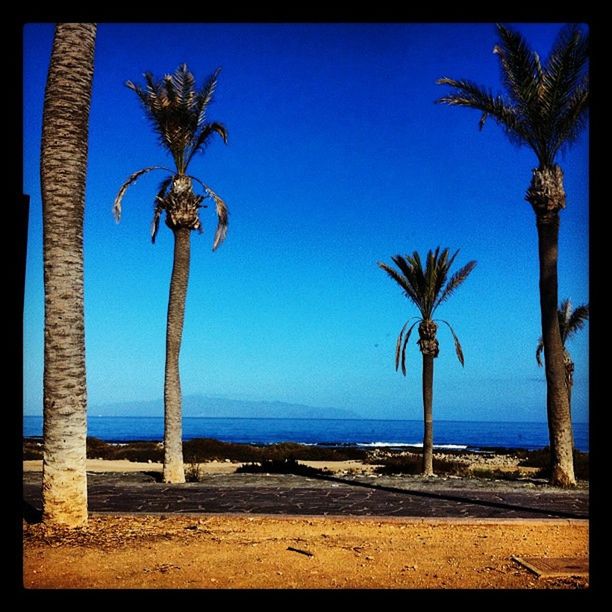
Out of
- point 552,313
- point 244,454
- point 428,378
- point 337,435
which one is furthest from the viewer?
point 337,435

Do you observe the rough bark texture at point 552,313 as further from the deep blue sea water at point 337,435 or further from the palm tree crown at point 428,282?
the deep blue sea water at point 337,435

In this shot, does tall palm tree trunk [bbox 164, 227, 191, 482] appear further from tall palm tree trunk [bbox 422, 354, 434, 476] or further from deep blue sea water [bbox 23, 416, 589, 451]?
deep blue sea water [bbox 23, 416, 589, 451]

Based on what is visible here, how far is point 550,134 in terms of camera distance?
14797mm

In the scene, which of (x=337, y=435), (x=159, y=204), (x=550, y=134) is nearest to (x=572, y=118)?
(x=550, y=134)

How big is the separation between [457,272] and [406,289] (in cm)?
159

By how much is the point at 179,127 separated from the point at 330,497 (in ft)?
29.3

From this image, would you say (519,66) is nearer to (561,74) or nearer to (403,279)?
(561,74)

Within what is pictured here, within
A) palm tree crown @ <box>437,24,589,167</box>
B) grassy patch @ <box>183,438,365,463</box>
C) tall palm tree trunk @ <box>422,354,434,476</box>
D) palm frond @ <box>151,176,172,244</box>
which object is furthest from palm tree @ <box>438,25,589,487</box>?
grassy patch @ <box>183,438,365,463</box>

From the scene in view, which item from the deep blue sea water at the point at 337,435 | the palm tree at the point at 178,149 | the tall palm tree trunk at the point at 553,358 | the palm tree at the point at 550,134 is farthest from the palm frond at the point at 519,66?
the deep blue sea water at the point at 337,435

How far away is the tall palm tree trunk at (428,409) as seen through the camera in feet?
60.7

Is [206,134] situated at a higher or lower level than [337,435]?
higher

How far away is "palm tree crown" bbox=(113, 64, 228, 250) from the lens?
14.8 metres

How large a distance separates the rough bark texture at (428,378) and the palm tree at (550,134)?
167 inches

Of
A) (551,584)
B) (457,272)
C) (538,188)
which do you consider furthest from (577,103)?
(551,584)
